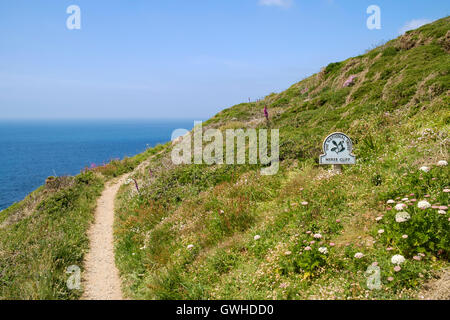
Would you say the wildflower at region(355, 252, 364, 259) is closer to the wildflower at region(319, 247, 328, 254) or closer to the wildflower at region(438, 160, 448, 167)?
the wildflower at region(319, 247, 328, 254)

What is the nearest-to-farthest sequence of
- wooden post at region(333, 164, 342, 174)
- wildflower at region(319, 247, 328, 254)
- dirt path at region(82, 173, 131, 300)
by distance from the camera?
wildflower at region(319, 247, 328, 254) → dirt path at region(82, 173, 131, 300) → wooden post at region(333, 164, 342, 174)

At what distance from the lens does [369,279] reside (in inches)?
174

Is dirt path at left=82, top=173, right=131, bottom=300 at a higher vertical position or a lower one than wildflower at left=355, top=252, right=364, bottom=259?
lower

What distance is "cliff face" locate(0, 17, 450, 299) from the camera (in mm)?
4754

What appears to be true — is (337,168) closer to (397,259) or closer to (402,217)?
(402,217)

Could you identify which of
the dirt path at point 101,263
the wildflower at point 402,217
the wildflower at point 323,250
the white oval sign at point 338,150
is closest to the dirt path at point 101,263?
the dirt path at point 101,263

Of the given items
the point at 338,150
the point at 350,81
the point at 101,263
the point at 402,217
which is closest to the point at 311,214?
the point at 402,217

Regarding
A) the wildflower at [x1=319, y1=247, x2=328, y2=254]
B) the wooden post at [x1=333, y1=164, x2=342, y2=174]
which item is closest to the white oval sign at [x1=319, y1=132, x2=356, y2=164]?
the wooden post at [x1=333, y1=164, x2=342, y2=174]

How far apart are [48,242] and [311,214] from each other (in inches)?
336

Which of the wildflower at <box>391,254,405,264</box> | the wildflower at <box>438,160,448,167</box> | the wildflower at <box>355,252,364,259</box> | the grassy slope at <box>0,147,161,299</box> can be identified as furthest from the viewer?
the grassy slope at <box>0,147,161,299</box>

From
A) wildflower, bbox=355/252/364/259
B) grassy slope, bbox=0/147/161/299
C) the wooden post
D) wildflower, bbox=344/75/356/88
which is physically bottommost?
grassy slope, bbox=0/147/161/299

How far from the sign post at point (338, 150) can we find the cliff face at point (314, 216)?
0.49 metres

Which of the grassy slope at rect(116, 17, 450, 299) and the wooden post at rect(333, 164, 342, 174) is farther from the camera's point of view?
the wooden post at rect(333, 164, 342, 174)

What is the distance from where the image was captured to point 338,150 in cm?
818
